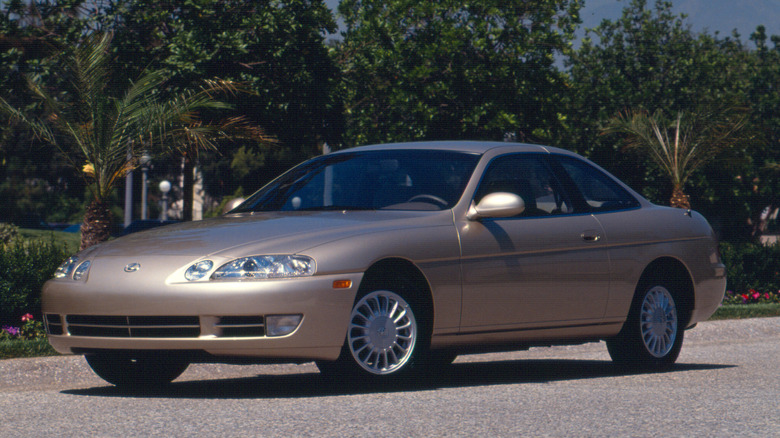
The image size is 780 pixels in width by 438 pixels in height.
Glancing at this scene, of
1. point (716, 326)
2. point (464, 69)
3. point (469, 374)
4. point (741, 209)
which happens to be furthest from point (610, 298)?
point (741, 209)

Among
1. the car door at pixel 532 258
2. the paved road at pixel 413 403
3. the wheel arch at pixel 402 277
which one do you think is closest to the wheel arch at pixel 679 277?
the paved road at pixel 413 403

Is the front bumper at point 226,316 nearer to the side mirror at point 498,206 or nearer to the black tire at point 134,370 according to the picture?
the black tire at point 134,370

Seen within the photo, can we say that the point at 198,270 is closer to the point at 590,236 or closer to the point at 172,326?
the point at 172,326

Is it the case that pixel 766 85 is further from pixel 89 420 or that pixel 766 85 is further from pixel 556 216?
pixel 89 420

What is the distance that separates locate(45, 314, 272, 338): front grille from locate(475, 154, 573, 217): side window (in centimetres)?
208

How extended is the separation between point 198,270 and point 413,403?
4.57 ft

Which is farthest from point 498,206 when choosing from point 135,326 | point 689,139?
point 689,139

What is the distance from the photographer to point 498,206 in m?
7.14

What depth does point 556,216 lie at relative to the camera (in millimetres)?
7895

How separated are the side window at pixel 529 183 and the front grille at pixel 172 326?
6.83 feet

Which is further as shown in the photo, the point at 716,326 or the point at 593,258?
the point at 716,326

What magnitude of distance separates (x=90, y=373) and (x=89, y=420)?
2396mm

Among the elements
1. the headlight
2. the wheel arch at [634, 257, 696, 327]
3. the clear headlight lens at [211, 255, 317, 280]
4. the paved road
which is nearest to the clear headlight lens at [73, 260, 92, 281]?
the headlight

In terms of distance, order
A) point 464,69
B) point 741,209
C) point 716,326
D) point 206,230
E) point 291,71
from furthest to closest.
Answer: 1. point 741,209
2. point 464,69
3. point 291,71
4. point 716,326
5. point 206,230
